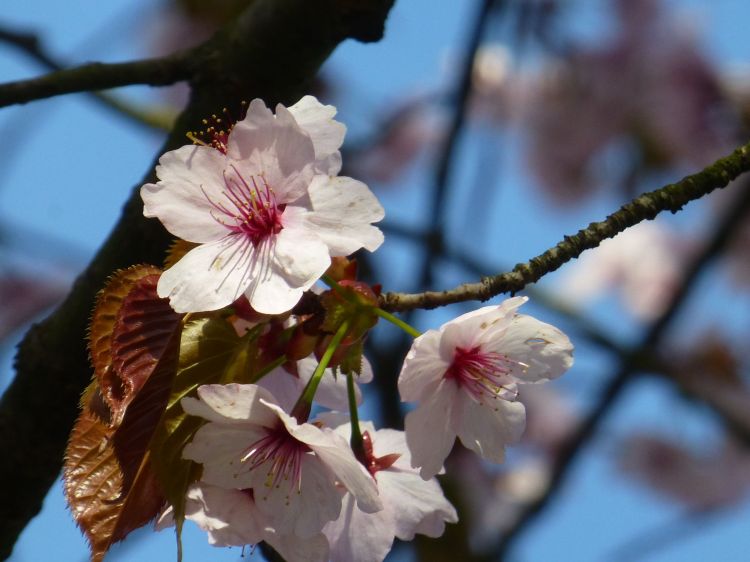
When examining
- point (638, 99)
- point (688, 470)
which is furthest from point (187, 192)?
point (688, 470)

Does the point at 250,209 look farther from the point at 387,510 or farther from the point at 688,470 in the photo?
the point at 688,470

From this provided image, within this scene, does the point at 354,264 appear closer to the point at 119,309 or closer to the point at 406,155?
the point at 119,309

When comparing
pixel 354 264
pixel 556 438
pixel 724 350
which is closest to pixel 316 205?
pixel 354 264

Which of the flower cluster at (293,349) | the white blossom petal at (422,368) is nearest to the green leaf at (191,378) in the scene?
the flower cluster at (293,349)

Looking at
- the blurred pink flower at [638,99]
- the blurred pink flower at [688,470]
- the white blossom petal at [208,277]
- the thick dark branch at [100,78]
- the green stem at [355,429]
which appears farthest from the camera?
the blurred pink flower at [688,470]

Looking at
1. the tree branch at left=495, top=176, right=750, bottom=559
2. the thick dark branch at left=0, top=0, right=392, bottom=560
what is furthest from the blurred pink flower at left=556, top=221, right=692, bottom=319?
the thick dark branch at left=0, top=0, right=392, bottom=560

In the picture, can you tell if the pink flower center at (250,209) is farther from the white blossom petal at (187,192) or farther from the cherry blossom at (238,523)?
the cherry blossom at (238,523)
